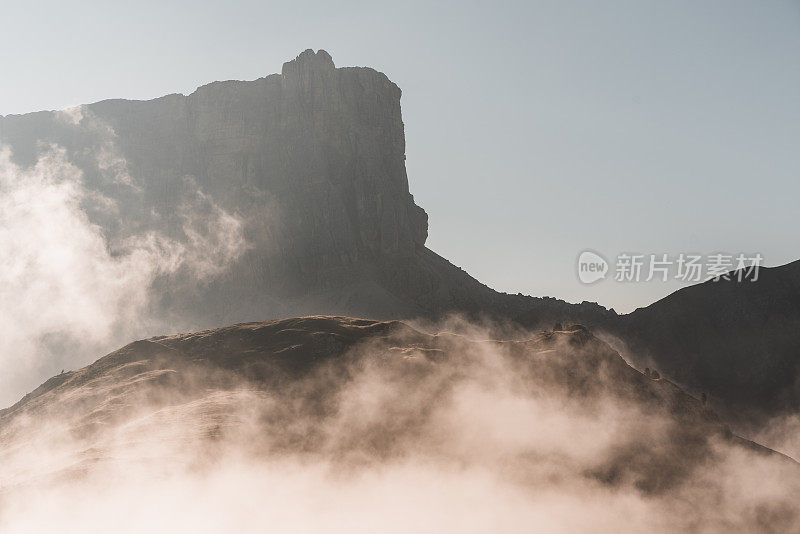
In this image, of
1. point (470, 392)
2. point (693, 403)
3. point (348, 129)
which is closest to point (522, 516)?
point (470, 392)

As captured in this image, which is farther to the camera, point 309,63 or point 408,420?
point 309,63

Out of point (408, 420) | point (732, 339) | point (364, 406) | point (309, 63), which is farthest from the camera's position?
point (309, 63)

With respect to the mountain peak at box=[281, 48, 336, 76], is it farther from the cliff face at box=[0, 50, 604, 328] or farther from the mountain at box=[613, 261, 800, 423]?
the mountain at box=[613, 261, 800, 423]

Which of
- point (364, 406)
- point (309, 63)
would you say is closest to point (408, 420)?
point (364, 406)

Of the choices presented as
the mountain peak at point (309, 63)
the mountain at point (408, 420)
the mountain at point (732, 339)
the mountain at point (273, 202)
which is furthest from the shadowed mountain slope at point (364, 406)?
the mountain peak at point (309, 63)

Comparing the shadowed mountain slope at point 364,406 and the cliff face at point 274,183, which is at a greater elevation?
the cliff face at point 274,183

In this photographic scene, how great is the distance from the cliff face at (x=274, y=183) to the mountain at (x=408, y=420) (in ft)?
273

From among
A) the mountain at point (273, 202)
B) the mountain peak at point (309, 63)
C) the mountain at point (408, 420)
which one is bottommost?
the mountain at point (408, 420)

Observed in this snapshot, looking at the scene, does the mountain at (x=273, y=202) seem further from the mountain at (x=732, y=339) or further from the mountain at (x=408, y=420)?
the mountain at (x=408, y=420)

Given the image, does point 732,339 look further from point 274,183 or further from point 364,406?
point 274,183

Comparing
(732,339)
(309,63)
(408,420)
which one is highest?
(309,63)

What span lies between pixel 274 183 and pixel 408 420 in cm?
10934

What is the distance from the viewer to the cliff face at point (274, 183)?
12469cm

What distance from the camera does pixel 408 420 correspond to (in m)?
28.4
